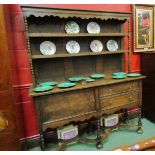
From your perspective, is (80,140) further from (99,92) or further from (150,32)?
(150,32)

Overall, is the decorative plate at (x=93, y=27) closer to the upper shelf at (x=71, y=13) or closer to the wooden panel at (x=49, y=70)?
the upper shelf at (x=71, y=13)

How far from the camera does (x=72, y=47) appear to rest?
2.37m

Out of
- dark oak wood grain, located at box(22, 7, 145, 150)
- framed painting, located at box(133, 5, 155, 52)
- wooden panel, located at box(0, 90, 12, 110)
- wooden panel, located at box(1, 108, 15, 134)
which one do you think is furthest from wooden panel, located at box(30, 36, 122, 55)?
wooden panel, located at box(1, 108, 15, 134)

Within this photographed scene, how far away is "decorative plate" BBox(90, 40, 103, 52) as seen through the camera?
250 centimetres

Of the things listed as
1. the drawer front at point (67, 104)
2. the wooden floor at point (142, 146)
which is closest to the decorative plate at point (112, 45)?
the drawer front at point (67, 104)

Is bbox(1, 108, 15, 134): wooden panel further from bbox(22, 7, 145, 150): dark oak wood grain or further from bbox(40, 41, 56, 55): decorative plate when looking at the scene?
bbox(40, 41, 56, 55): decorative plate

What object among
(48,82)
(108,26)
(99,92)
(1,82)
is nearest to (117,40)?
(108,26)

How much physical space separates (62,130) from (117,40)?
162 cm

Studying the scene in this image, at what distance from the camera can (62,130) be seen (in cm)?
226

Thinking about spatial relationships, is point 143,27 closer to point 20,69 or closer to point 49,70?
point 49,70

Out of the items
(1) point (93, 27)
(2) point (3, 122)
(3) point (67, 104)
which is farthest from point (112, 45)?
(2) point (3, 122)

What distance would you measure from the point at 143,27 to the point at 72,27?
1.33 metres

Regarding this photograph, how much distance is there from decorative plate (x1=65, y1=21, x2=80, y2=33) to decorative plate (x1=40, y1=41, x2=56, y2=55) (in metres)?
0.30
